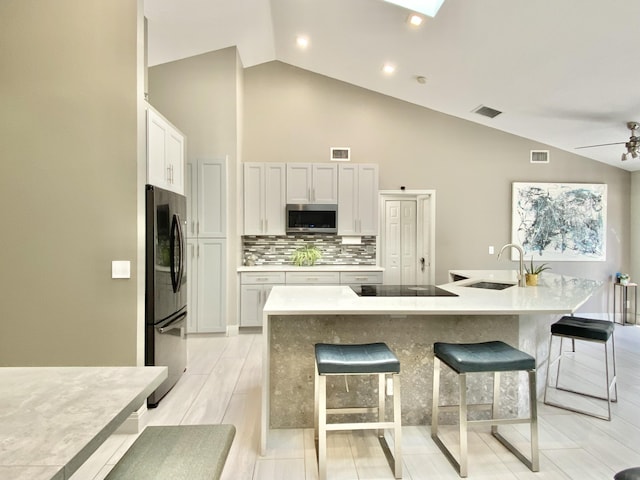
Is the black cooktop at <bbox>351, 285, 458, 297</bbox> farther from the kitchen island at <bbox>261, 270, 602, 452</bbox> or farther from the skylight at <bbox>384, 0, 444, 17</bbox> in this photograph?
the skylight at <bbox>384, 0, 444, 17</bbox>

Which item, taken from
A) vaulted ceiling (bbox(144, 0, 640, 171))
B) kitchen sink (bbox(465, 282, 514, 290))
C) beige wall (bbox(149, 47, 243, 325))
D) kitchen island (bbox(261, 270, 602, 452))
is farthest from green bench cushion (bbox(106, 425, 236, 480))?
vaulted ceiling (bbox(144, 0, 640, 171))

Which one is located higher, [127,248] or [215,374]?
[127,248]

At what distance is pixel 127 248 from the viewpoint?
231 centimetres

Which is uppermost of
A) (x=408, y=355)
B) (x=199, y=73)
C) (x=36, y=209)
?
(x=199, y=73)

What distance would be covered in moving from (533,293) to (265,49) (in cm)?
441

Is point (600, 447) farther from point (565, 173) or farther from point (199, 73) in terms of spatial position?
point (199, 73)

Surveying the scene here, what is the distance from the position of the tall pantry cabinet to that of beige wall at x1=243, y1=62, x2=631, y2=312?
90 cm

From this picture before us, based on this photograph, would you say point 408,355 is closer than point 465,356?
No

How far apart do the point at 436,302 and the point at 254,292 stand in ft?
9.57

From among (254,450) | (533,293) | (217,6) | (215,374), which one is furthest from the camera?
(217,6)

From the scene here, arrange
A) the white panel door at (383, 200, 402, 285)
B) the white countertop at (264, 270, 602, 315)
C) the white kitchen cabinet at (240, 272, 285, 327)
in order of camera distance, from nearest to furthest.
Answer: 1. the white countertop at (264, 270, 602, 315)
2. the white kitchen cabinet at (240, 272, 285, 327)
3. the white panel door at (383, 200, 402, 285)

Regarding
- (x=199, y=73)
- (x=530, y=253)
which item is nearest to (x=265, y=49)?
(x=199, y=73)

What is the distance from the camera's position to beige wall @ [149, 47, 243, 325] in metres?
4.57

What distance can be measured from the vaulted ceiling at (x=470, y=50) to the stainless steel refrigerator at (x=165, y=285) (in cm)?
225
